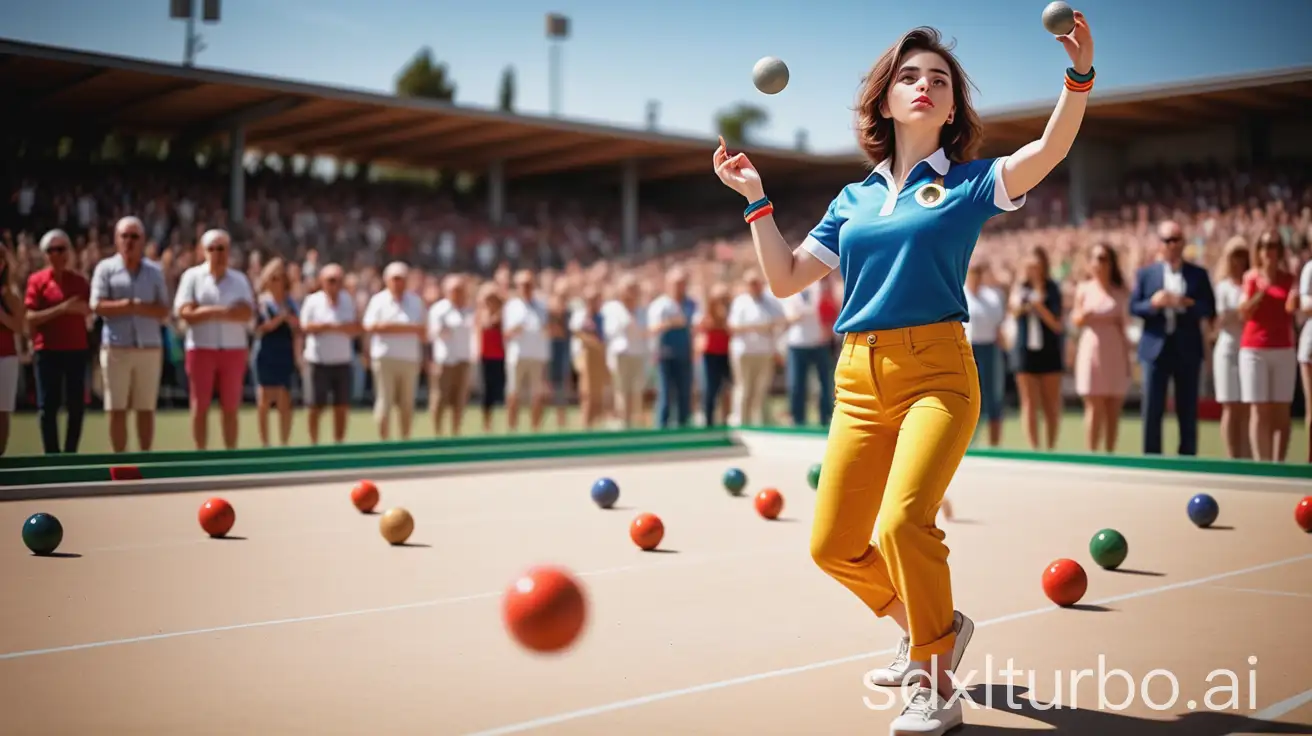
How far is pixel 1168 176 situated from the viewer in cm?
3269

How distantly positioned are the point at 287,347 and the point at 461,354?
2.93m

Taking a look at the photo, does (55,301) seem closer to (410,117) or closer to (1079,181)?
(410,117)

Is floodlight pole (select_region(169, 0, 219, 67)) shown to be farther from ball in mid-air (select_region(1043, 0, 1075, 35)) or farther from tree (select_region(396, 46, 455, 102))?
tree (select_region(396, 46, 455, 102))

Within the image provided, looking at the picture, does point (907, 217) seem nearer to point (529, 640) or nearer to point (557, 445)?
point (529, 640)

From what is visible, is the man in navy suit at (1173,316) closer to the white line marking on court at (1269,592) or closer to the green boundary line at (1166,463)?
the green boundary line at (1166,463)

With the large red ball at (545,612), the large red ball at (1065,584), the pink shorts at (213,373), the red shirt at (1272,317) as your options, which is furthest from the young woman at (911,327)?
the pink shorts at (213,373)

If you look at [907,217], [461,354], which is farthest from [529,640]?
[461,354]

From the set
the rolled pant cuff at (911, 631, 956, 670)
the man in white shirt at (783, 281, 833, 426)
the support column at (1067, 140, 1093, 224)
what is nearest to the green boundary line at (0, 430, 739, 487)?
the man in white shirt at (783, 281, 833, 426)

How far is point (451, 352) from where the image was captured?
15.6 metres

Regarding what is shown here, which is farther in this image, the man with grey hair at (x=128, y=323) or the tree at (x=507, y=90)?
the tree at (x=507, y=90)

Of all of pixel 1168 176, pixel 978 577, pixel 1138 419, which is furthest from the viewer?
pixel 1168 176

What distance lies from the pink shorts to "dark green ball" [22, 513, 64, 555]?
473cm

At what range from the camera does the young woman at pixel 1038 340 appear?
41.4 feet

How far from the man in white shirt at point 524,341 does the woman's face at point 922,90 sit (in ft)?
38.3
